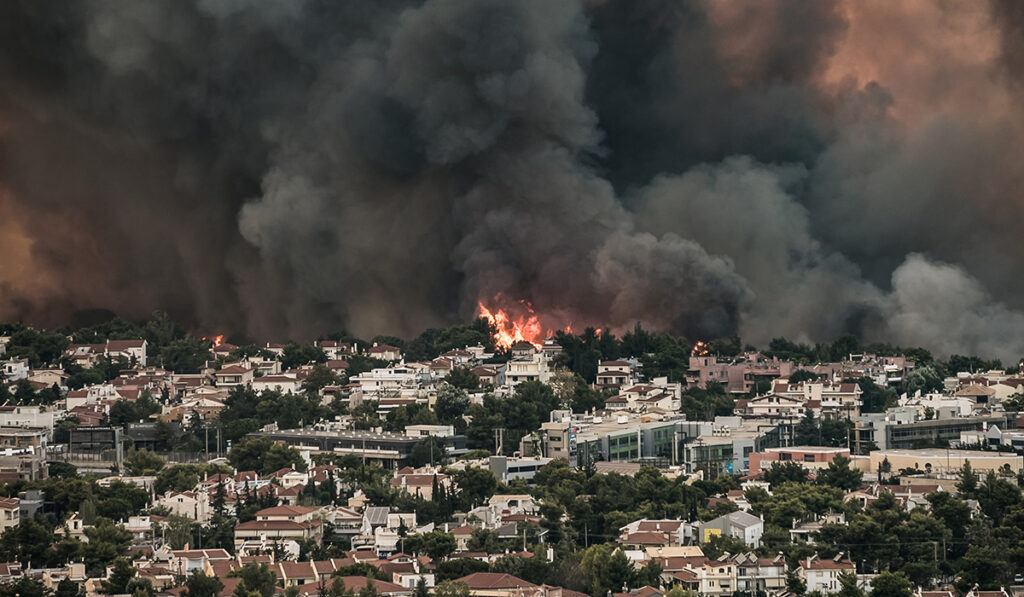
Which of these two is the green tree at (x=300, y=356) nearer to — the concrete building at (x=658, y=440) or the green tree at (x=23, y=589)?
the concrete building at (x=658, y=440)

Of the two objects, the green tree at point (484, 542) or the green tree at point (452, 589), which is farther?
the green tree at point (484, 542)

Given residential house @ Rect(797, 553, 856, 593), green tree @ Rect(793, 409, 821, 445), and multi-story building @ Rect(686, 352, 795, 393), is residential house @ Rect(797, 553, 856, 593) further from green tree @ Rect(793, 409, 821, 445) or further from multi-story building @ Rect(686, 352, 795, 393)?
multi-story building @ Rect(686, 352, 795, 393)

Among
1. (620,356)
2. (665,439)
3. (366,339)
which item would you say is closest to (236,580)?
(665,439)

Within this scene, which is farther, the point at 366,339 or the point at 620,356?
the point at 366,339

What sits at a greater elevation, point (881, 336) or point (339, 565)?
point (881, 336)

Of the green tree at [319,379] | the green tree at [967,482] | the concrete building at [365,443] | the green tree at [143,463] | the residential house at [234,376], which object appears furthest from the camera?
the residential house at [234,376]

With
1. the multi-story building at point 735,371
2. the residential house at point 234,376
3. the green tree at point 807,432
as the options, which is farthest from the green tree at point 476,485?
the residential house at point 234,376

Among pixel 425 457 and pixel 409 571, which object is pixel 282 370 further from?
pixel 409 571

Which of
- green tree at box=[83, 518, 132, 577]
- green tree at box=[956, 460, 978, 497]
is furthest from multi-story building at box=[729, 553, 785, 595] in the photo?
green tree at box=[83, 518, 132, 577]

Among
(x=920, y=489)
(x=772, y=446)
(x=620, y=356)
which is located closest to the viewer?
(x=920, y=489)
